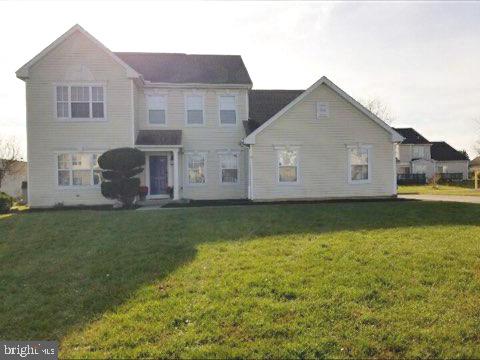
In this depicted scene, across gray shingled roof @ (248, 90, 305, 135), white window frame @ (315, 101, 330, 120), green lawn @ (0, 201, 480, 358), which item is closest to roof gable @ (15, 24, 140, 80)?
gray shingled roof @ (248, 90, 305, 135)

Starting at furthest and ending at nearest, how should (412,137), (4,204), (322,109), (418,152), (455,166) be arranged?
(455,166)
(412,137)
(418,152)
(322,109)
(4,204)

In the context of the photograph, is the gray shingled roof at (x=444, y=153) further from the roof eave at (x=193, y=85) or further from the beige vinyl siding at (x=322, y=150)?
the roof eave at (x=193, y=85)

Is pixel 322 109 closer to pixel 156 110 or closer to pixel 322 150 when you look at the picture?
pixel 322 150

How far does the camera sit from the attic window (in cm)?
1980

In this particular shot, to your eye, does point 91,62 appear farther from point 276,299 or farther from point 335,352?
point 335,352

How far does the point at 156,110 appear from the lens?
21.5 m

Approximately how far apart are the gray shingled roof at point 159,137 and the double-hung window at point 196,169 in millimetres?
1510

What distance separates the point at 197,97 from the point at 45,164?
880 centimetres

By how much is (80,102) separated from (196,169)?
6989mm

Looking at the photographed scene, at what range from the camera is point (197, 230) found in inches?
432

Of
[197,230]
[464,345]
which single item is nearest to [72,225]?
[197,230]

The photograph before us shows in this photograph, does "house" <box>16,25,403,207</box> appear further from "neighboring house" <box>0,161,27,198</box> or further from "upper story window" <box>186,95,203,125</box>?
"neighboring house" <box>0,161,27,198</box>

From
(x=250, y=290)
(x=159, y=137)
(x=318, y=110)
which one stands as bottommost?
(x=250, y=290)

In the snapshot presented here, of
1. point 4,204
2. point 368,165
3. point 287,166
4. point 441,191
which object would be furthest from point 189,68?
point 441,191
